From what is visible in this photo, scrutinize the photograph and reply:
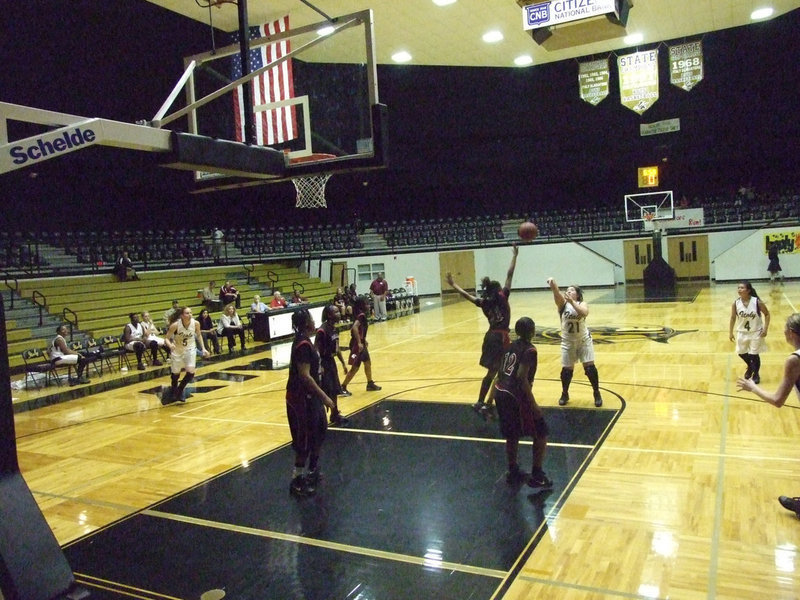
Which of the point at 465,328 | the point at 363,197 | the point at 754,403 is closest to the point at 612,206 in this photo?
the point at 363,197

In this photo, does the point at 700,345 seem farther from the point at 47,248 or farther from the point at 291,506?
the point at 47,248

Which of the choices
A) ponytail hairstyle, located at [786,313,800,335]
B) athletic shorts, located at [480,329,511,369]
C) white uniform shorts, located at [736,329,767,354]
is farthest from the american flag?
white uniform shorts, located at [736,329,767,354]

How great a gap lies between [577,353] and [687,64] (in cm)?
1490

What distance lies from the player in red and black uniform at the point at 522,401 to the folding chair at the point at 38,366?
985 centimetres

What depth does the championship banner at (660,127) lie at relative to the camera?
989 inches

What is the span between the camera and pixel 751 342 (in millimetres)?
8352

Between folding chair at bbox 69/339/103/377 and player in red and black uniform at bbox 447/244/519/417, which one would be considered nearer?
player in red and black uniform at bbox 447/244/519/417

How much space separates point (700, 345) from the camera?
38.3 feet

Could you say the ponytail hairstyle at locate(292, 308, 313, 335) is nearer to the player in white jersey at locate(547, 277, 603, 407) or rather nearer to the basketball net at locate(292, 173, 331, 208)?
the player in white jersey at locate(547, 277, 603, 407)

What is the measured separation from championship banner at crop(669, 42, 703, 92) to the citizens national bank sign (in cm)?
967

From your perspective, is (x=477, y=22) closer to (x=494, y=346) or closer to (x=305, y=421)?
(x=494, y=346)

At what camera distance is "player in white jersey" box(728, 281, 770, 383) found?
8.24 m

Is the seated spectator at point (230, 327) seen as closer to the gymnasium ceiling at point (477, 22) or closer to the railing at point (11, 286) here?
the railing at point (11, 286)

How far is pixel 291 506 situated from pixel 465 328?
38.3ft
